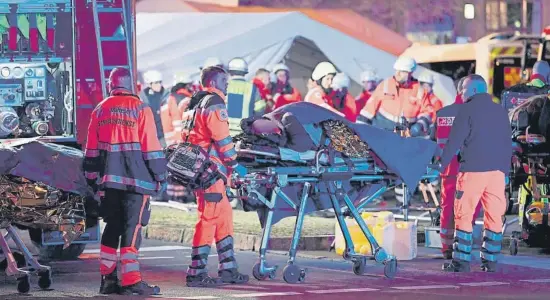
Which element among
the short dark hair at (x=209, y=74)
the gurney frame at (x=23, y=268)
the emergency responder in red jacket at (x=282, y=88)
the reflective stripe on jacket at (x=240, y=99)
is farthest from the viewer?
the emergency responder in red jacket at (x=282, y=88)

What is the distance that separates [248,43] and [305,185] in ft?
40.1

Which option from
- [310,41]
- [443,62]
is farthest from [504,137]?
[443,62]

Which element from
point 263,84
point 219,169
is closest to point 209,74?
point 219,169

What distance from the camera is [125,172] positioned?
13.2m

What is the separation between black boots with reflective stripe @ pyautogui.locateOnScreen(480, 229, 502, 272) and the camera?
15.2 m

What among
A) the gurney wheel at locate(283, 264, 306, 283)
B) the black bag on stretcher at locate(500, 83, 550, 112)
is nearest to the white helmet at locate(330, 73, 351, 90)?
the black bag on stretcher at locate(500, 83, 550, 112)

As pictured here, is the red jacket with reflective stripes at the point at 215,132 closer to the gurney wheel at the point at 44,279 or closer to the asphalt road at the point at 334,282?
the asphalt road at the point at 334,282

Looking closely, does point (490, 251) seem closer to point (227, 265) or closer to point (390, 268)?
point (390, 268)

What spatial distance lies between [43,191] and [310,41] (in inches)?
545

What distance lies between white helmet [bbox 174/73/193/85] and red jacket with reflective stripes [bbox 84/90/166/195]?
11.4 meters

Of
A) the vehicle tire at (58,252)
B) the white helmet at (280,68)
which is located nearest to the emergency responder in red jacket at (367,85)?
the white helmet at (280,68)

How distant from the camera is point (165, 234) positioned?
18656 mm

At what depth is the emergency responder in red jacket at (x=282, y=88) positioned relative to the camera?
24234mm

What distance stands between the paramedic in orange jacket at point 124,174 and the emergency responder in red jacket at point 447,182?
368 centimetres
